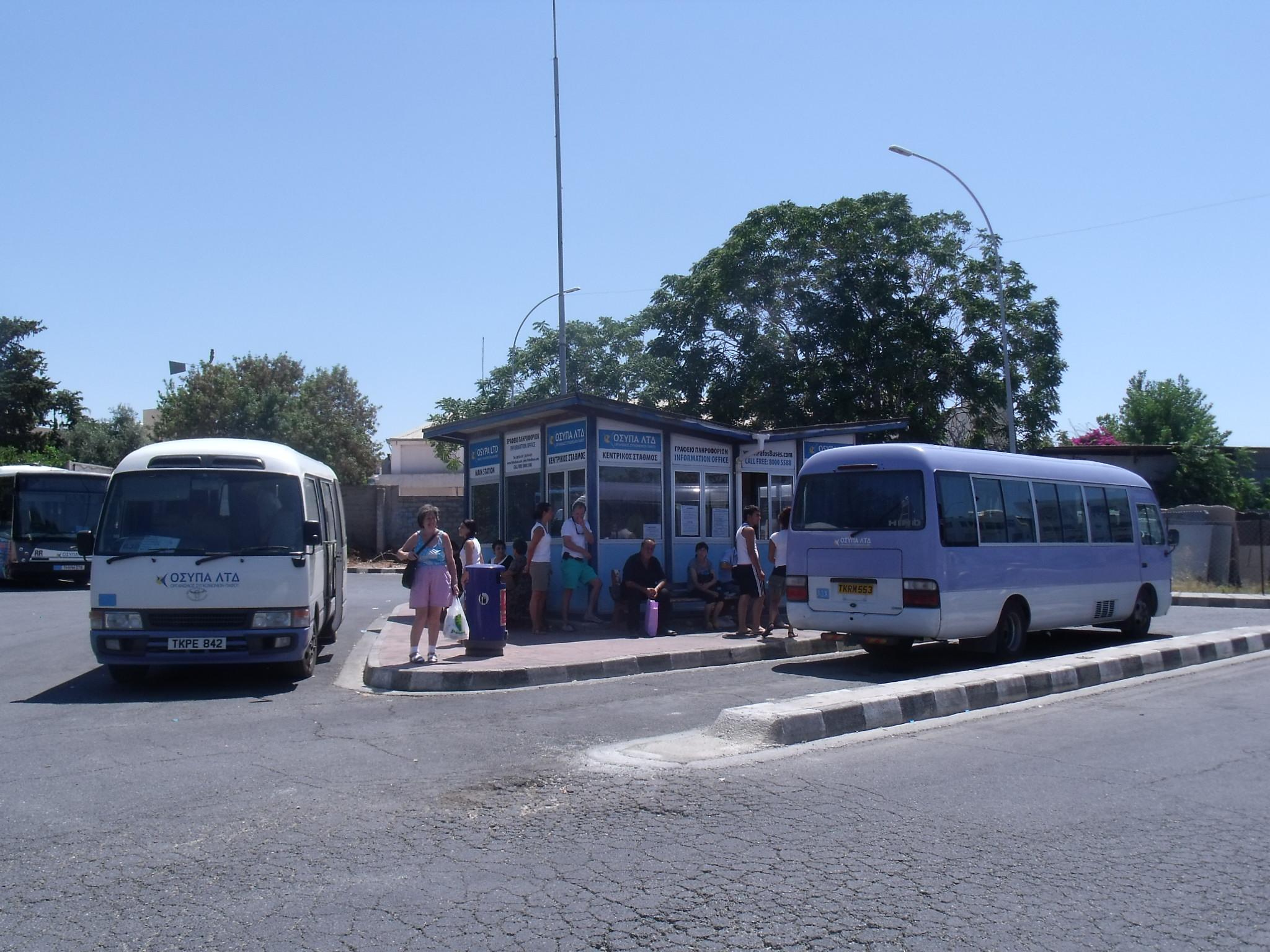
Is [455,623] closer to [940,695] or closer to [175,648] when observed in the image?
[175,648]

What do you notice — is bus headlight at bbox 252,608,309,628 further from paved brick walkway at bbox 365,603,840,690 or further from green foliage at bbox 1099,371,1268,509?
green foliage at bbox 1099,371,1268,509

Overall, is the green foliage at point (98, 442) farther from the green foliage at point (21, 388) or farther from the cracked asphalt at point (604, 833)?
the cracked asphalt at point (604, 833)

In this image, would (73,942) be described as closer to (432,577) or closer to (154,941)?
(154,941)

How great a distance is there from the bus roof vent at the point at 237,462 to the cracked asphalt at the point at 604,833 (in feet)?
8.56

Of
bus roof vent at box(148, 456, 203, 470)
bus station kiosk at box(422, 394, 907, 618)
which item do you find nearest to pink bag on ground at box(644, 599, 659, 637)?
bus station kiosk at box(422, 394, 907, 618)

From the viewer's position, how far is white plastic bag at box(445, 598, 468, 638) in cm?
1188

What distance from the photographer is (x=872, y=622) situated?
11.8 metres

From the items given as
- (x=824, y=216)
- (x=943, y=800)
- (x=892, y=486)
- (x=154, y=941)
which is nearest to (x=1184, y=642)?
(x=892, y=486)

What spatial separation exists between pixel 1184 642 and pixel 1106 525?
196cm

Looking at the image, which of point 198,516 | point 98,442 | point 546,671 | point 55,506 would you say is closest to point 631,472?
point 546,671

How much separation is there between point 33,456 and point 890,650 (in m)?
46.1

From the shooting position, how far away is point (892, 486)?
465 inches

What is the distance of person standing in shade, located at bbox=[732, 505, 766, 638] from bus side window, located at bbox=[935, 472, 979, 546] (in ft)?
9.49

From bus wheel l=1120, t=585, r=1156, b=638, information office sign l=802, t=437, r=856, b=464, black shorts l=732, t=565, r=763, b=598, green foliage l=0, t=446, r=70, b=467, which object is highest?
green foliage l=0, t=446, r=70, b=467
